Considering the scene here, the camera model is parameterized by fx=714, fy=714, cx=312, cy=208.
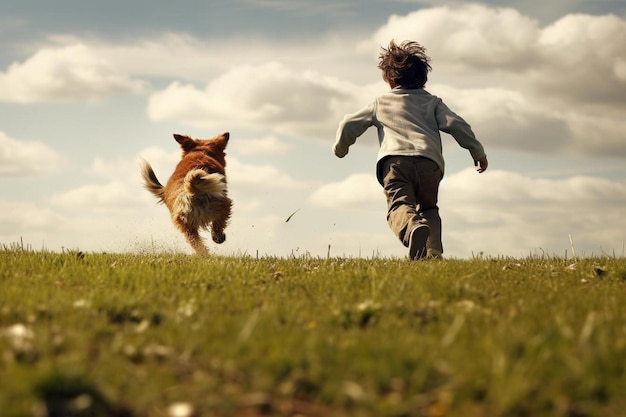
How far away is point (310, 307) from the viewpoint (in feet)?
16.4

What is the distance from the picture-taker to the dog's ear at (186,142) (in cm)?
1180

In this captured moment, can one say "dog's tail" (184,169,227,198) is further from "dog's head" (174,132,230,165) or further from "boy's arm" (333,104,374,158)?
"boy's arm" (333,104,374,158)

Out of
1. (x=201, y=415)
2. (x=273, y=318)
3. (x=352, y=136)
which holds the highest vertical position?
(x=352, y=136)

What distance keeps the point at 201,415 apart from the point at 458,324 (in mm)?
1564

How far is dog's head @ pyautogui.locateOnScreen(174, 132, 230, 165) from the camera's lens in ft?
38.8

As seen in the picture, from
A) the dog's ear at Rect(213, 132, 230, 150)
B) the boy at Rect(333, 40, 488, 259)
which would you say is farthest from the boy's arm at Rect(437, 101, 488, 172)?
the dog's ear at Rect(213, 132, 230, 150)

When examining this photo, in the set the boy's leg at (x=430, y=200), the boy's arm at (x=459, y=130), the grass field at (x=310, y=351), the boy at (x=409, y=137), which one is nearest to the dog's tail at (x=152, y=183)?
the boy at (x=409, y=137)

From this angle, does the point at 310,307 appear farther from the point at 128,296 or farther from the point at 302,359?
the point at 302,359

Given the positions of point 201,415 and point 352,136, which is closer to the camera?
A: point 201,415

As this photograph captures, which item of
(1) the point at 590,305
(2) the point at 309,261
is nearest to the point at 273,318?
(1) the point at 590,305

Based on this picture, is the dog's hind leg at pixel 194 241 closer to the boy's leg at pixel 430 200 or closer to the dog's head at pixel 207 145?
the dog's head at pixel 207 145

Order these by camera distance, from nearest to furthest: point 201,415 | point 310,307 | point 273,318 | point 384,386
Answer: point 201,415, point 384,386, point 273,318, point 310,307

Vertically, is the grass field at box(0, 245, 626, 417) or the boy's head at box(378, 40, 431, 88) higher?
the boy's head at box(378, 40, 431, 88)

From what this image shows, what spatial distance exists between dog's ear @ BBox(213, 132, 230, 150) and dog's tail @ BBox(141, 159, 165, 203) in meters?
1.35
